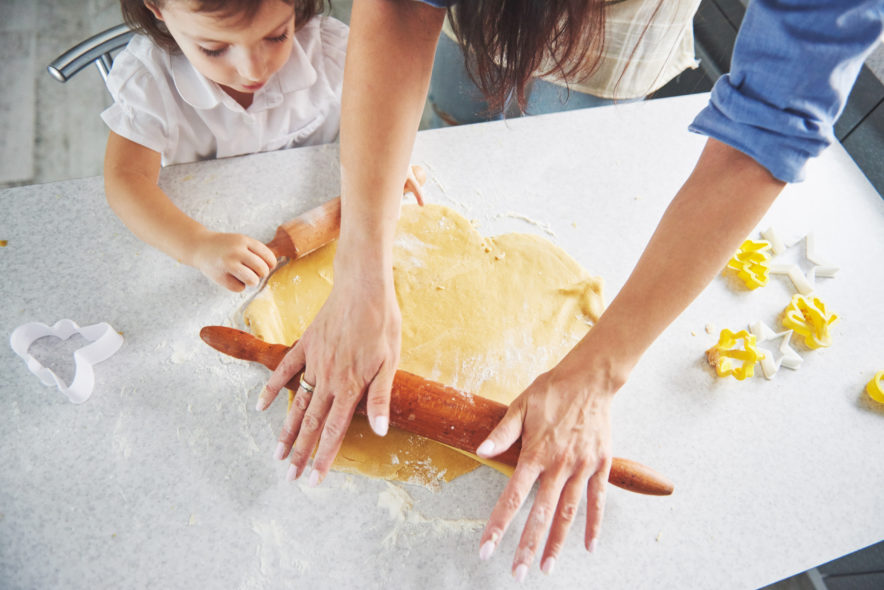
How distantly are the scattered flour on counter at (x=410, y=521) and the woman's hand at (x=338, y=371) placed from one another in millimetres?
110

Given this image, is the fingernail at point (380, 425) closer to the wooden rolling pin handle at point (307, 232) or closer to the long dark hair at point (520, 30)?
the wooden rolling pin handle at point (307, 232)

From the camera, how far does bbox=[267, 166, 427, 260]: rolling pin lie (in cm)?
91

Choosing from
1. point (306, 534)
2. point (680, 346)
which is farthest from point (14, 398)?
point (680, 346)

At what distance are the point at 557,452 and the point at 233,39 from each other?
0.81m

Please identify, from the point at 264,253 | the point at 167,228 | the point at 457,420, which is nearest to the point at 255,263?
the point at 264,253

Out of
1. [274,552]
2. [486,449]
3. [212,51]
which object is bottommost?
[274,552]

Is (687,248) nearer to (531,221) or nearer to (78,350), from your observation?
(531,221)

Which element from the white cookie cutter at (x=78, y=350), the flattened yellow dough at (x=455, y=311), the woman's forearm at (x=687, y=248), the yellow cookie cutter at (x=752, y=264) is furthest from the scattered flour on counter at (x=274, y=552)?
the yellow cookie cutter at (x=752, y=264)

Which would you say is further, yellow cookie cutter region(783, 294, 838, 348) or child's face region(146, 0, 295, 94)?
yellow cookie cutter region(783, 294, 838, 348)

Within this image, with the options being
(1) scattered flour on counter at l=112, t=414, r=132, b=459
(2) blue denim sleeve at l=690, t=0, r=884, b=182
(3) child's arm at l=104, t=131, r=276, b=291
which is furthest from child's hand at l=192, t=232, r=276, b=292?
(2) blue denim sleeve at l=690, t=0, r=884, b=182

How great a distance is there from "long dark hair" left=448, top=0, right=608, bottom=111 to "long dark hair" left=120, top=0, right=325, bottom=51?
0.32 meters

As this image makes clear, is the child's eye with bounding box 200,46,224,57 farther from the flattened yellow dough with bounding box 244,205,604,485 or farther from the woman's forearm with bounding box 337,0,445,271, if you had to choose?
the flattened yellow dough with bounding box 244,205,604,485

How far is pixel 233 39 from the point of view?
824 millimetres

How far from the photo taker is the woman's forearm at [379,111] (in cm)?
72
